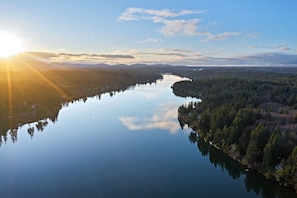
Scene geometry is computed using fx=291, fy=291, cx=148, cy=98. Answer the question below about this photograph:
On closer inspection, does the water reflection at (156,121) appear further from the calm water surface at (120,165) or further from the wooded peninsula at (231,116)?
the wooded peninsula at (231,116)

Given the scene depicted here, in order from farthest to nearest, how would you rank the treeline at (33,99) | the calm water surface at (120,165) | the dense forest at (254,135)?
1. the treeline at (33,99)
2. the dense forest at (254,135)
3. the calm water surface at (120,165)

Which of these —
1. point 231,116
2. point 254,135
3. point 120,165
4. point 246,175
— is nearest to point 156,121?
point 231,116

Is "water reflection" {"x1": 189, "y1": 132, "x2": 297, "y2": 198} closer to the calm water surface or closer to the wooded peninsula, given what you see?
the calm water surface

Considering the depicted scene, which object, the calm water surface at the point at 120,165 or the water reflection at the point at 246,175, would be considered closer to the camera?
the water reflection at the point at 246,175

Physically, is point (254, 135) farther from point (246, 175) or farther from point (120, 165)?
point (120, 165)

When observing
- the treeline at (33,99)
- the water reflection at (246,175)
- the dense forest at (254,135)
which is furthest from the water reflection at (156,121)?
the treeline at (33,99)

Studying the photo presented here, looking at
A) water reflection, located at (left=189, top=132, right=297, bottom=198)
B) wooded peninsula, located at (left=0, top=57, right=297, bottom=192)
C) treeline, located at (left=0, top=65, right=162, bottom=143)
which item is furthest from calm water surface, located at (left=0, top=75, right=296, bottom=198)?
treeline, located at (left=0, top=65, right=162, bottom=143)

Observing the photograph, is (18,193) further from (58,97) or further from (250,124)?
(58,97)

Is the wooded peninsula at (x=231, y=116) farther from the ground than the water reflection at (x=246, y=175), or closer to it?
farther from the ground
